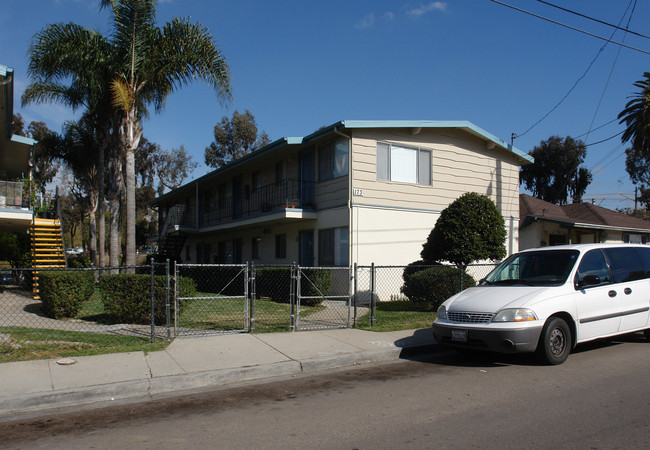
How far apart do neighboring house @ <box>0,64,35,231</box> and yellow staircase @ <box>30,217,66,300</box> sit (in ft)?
4.64

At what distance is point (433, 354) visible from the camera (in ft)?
28.2

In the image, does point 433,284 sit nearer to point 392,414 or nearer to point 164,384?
point 392,414

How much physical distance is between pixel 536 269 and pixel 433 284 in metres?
4.69

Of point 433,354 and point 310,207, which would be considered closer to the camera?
point 433,354

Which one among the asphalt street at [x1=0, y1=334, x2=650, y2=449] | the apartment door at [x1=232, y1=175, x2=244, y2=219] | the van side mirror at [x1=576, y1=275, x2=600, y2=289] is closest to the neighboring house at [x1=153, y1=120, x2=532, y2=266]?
the apartment door at [x1=232, y1=175, x2=244, y2=219]

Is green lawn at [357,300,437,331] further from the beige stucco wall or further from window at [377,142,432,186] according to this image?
window at [377,142,432,186]

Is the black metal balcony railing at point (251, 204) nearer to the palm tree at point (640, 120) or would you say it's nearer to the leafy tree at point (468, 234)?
the leafy tree at point (468, 234)

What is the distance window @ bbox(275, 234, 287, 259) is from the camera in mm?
19678

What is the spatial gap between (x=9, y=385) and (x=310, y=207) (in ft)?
41.0

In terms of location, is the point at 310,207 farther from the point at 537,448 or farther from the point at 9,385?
the point at 537,448

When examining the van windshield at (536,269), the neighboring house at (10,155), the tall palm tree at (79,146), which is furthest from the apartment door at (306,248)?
the tall palm tree at (79,146)

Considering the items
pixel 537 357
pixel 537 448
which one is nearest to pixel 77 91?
pixel 537 357

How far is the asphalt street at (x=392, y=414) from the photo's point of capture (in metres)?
4.52

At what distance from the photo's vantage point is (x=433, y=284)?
12867 mm
